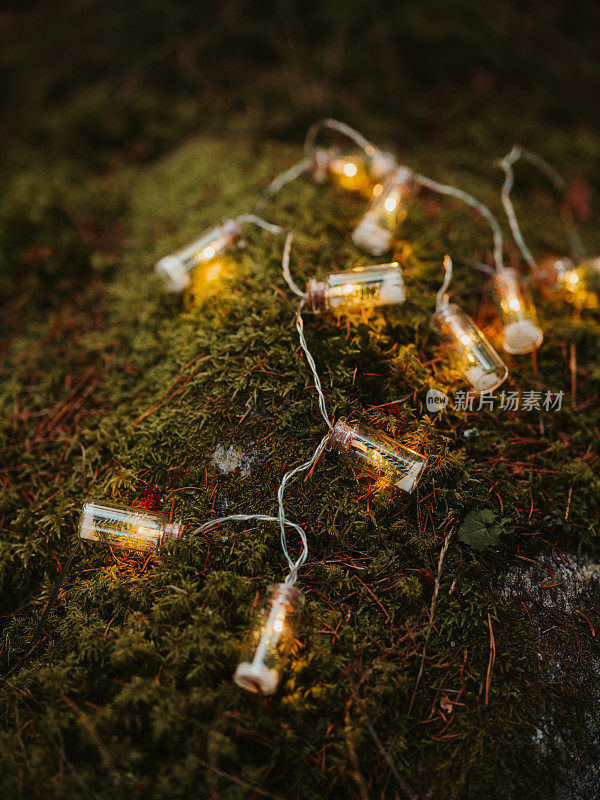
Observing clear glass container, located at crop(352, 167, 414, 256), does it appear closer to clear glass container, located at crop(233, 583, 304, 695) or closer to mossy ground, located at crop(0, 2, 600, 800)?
mossy ground, located at crop(0, 2, 600, 800)

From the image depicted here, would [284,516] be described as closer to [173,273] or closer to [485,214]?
[173,273]

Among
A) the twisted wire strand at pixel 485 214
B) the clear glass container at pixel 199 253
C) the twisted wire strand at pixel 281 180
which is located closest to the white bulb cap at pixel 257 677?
the clear glass container at pixel 199 253

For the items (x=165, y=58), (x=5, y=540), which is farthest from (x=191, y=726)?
(x=165, y=58)

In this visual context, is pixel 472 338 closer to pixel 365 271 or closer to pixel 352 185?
pixel 365 271

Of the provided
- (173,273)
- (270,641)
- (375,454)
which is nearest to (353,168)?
(173,273)

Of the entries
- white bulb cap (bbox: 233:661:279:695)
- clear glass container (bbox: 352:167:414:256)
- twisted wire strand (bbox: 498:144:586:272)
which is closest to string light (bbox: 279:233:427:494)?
white bulb cap (bbox: 233:661:279:695)

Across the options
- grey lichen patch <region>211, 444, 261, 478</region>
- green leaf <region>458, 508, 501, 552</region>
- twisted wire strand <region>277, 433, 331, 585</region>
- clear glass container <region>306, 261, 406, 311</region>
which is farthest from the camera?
clear glass container <region>306, 261, 406, 311</region>
